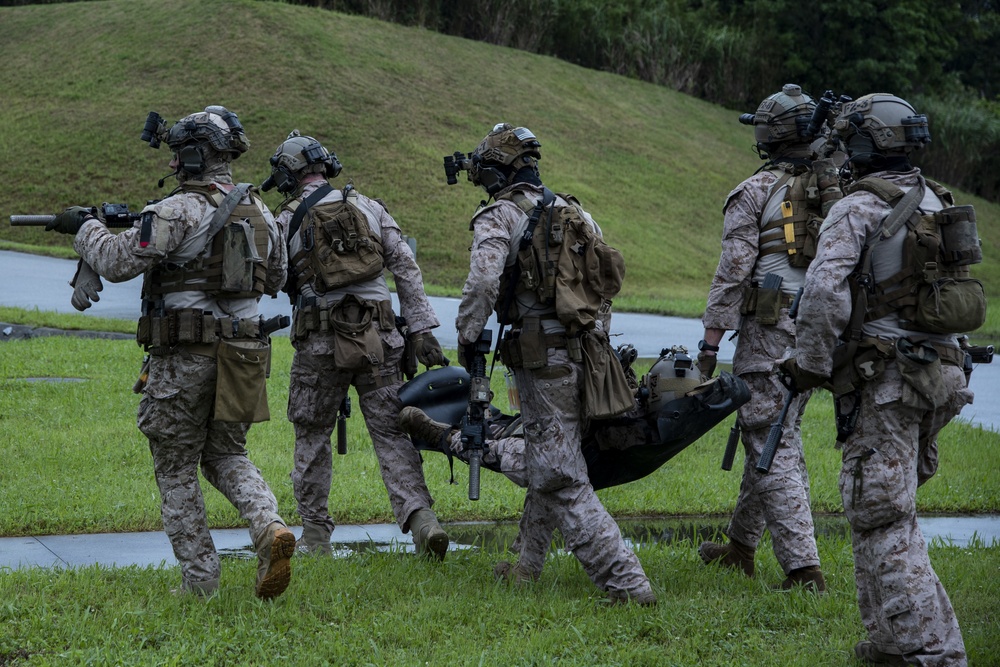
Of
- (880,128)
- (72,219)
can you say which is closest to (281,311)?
(72,219)

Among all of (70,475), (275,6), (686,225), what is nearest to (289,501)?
(70,475)

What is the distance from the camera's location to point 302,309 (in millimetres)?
6215

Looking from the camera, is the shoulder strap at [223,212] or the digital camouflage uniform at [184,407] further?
the shoulder strap at [223,212]

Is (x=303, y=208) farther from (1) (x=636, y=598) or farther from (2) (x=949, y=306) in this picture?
(2) (x=949, y=306)

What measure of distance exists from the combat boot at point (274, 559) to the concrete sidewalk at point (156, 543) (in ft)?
3.31

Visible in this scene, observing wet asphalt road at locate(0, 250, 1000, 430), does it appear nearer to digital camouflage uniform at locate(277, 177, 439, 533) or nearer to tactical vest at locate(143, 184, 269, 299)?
digital camouflage uniform at locate(277, 177, 439, 533)

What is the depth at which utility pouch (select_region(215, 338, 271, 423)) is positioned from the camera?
5070mm

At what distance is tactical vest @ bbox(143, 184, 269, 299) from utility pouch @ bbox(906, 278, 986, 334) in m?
2.84

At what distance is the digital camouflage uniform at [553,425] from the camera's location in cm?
518

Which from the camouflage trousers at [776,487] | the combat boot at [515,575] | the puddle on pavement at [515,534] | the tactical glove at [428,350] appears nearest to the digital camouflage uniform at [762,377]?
the camouflage trousers at [776,487]

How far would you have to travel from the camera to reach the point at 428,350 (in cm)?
608

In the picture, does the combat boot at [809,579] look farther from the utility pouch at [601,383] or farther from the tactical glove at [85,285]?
the tactical glove at [85,285]

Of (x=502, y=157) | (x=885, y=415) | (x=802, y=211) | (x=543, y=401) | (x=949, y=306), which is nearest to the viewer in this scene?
(x=949, y=306)

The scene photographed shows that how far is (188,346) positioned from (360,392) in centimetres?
138
